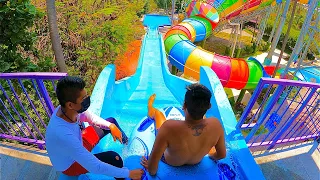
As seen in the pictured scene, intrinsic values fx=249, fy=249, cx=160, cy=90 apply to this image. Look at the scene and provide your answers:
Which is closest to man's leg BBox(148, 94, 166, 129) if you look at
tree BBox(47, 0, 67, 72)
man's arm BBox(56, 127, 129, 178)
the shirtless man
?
the shirtless man

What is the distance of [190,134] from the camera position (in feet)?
5.74

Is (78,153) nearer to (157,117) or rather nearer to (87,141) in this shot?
(87,141)

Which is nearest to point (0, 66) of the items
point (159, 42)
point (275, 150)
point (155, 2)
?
point (275, 150)

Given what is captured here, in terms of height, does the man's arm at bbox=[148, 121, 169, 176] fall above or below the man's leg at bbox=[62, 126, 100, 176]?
above

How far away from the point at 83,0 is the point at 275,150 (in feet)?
22.9

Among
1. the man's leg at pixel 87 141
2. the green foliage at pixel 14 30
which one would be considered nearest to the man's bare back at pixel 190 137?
the man's leg at pixel 87 141

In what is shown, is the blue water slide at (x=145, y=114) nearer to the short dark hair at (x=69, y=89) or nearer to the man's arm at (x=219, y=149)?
the man's arm at (x=219, y=149)

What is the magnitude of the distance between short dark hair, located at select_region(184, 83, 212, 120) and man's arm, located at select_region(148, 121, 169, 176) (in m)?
0.22

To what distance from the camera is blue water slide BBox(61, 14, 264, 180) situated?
2.16m

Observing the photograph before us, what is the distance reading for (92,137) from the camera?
2336 mm

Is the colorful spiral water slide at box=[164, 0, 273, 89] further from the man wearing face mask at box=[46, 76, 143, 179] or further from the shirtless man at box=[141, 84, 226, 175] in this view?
the man wearing face mask at box=[46, 76, 143, 179]

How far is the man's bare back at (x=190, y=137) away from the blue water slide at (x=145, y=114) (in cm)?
23

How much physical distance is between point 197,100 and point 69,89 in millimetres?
822

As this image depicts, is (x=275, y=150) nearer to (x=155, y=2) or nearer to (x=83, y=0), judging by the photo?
(x=83, y=0)
